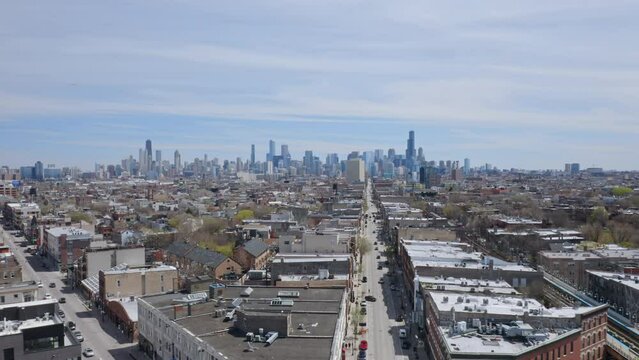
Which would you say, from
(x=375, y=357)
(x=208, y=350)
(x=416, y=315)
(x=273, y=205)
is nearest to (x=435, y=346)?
(x=375, y=357)

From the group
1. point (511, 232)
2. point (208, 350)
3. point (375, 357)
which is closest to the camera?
point (208, 350)

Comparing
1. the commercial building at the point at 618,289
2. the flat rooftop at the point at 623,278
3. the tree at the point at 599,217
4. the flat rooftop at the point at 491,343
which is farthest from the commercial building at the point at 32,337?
the tree at the point at 599,217

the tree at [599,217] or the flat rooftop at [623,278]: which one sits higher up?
the tree at [599,217]

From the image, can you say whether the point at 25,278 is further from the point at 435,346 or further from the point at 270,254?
the point at 435,346

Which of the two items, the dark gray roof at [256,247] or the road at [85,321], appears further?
the dark gray roof at [256,247]

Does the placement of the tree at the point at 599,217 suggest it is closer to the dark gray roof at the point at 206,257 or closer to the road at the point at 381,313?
the road at the point at 381,313

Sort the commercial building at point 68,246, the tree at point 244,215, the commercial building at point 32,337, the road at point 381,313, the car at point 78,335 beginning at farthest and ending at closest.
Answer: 1. the tree at point 244,215
2. the commercial building at point 68,246
3. the car at point 78,335
4. the road at point 381,313
5. the commercial building at point 32,337
